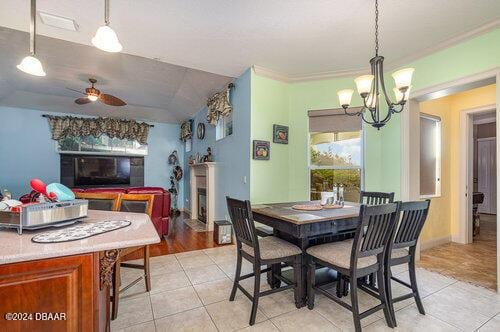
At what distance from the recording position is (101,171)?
6.68 meters

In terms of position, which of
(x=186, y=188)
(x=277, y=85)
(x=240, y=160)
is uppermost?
(x=277, y=85)

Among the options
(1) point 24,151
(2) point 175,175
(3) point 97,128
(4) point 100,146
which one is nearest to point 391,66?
(2) point 175,175

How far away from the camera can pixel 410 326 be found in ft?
5.77

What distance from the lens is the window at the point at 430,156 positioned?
11.7 ft

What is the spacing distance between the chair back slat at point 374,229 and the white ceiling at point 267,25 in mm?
1815

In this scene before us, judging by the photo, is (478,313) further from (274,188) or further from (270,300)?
(274,188)

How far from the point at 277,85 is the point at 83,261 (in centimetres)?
340

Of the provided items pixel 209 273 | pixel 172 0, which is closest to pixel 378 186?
pixel 209 273

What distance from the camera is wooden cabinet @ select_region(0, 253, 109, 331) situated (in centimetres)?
93

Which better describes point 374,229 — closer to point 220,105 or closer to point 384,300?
point 384,300

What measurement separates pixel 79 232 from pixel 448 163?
488cm

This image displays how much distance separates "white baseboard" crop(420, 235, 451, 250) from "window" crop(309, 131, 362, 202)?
44.7 inches

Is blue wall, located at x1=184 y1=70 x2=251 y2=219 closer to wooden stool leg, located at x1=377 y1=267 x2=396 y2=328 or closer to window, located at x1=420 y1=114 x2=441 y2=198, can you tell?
wooden stool leg, located at x1=377 y1=267 x2=396 y2=328

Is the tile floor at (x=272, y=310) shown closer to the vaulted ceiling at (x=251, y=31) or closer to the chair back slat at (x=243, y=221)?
the chair back slat at (x=243, y=221)
